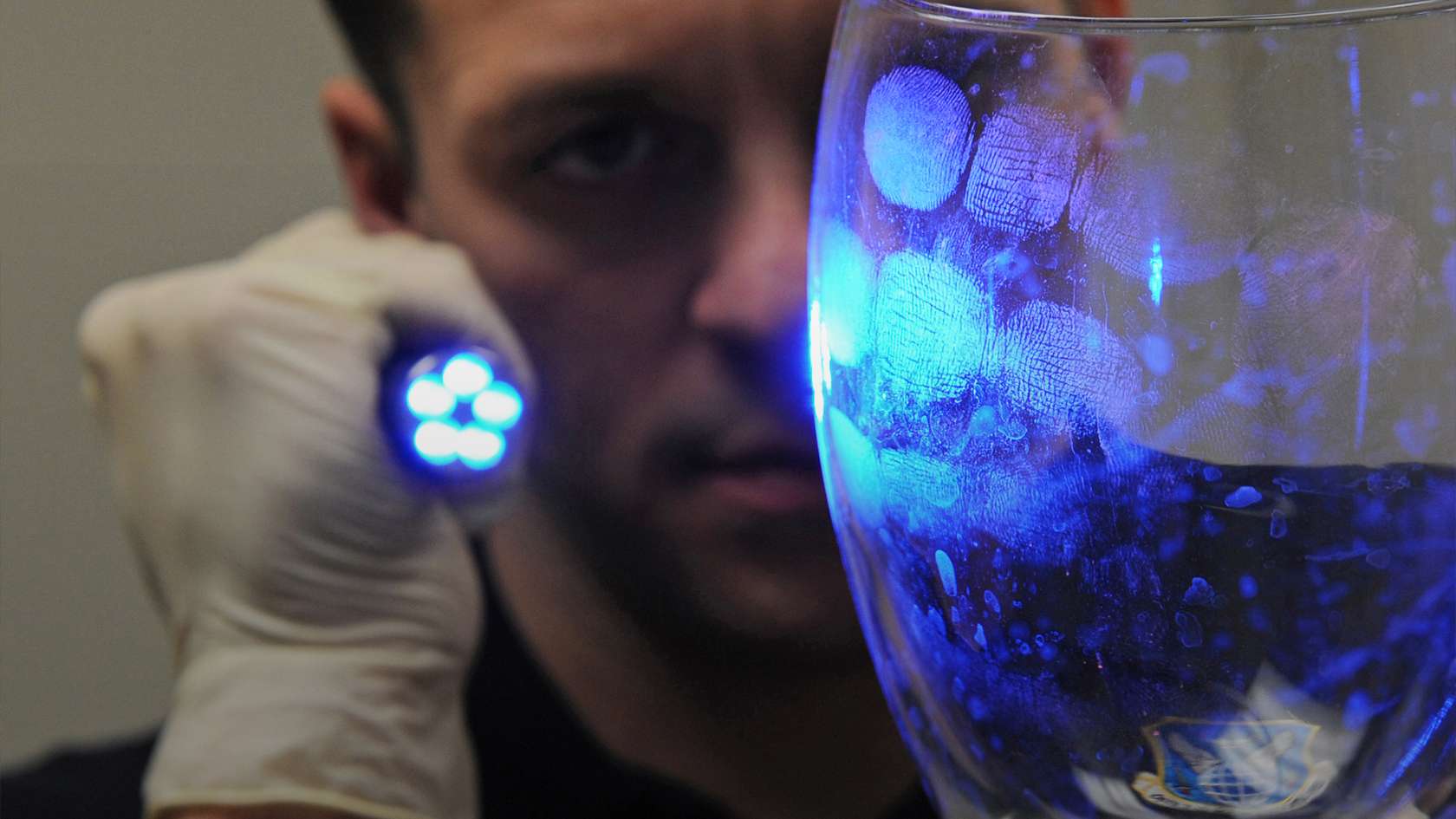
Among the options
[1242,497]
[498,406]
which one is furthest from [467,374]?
[1242,497]

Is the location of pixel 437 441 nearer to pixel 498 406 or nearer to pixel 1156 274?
pixel 498 406

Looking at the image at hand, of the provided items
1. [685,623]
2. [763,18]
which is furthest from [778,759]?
[763,18]

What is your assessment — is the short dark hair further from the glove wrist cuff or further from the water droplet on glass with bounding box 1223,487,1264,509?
the water droplet on glass with bounding box 1223,487,1264,509

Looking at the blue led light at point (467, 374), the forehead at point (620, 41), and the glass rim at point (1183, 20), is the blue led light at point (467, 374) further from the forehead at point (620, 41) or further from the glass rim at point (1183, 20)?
the glass rim at point (1183, 20)

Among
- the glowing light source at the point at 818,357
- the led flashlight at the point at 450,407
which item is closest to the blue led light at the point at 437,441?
the led flashlight at the point at 450,407

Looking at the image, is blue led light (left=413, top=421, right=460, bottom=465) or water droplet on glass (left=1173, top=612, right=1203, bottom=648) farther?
blue led light (left=413, top=421, right=460, bottom=465)

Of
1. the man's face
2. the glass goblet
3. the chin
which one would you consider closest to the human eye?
the man's face
